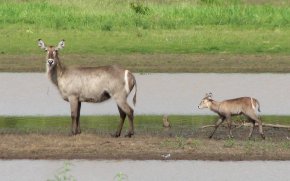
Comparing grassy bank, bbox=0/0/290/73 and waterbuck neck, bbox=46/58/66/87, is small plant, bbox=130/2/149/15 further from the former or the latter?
waterbuck neck, bbox=46/58/66/87

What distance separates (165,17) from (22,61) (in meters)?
5.80

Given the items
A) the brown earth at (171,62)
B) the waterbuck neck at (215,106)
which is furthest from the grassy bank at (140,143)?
the brown earth at (171,62)

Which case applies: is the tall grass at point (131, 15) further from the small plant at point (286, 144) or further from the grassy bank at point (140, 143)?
the small plant at point (286, 144)

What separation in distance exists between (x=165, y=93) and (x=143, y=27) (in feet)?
24.8

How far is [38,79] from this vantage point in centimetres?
2177

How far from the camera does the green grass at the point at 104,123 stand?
15.8 m

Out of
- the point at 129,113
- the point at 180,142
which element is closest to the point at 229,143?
the point at 180,142
